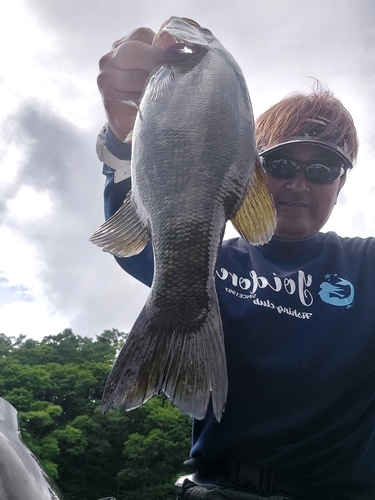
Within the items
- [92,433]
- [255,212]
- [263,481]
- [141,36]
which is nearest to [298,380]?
[263,481]

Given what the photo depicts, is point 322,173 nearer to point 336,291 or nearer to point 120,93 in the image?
point 336,291

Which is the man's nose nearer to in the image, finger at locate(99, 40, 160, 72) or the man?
the man

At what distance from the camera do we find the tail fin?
56.1 inches

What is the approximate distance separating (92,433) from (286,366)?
31812 millimetres

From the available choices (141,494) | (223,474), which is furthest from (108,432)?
(223,474)

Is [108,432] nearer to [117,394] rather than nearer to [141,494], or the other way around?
[141,494]

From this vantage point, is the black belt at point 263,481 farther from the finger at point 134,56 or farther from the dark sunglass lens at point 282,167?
the finger at point 134,56

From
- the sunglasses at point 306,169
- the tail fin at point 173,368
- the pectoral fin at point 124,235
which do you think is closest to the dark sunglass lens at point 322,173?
the sunglasses at point 306,169

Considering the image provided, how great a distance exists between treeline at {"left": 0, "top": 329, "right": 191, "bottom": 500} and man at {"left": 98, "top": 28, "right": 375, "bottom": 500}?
84.2 ft

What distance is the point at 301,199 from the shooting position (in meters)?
3.05

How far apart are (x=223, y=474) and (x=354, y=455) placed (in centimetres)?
71

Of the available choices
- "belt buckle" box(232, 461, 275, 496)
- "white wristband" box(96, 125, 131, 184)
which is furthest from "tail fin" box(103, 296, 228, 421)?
"belt buckle" box(232, 461, 275, 496)

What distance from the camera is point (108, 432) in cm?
3125

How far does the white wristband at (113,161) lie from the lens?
224 centimetres
